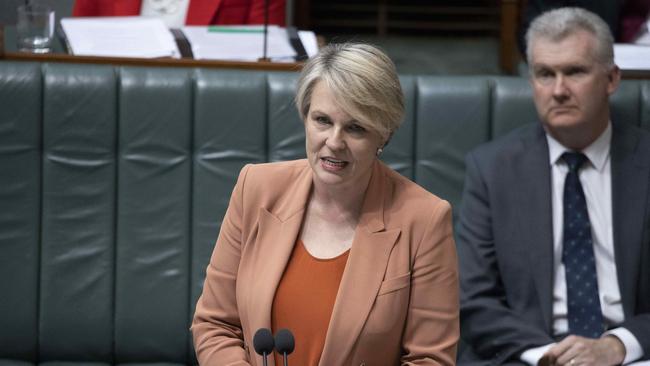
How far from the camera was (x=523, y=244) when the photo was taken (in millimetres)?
3082

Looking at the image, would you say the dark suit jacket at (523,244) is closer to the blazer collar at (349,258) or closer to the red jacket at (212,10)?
the blazer collar at (349,258)

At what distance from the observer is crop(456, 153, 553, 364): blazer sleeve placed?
3.03 metres

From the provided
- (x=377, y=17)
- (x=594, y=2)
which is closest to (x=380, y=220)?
(x=594, y=2)

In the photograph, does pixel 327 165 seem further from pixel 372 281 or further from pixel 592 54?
pixel 592 54

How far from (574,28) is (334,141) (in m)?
0.99

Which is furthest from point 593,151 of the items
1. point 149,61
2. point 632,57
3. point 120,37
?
point 120,37

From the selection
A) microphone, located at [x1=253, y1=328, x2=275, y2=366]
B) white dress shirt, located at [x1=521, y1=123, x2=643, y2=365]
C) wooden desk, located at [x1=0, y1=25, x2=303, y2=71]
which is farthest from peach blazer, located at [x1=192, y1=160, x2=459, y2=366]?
wooden desk, located at [x1=0, y1=25, x2=303, y2=71]

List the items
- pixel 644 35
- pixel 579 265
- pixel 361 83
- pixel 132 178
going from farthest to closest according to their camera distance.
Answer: pixel 644 35, pixel 132 178, pixel 579 265, pixel 361 83

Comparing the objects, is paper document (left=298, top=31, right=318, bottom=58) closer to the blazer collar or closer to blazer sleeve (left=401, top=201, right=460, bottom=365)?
the blazer collar

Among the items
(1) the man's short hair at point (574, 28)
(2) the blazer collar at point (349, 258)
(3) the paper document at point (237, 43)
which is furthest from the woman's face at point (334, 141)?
(3) the paper document at point (237, 43)

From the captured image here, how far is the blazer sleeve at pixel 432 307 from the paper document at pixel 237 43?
54.1 inches

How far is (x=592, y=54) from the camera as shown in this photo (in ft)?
10.2

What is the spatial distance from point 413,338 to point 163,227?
1.19 m

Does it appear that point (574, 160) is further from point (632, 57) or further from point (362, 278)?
point (362, 278)
